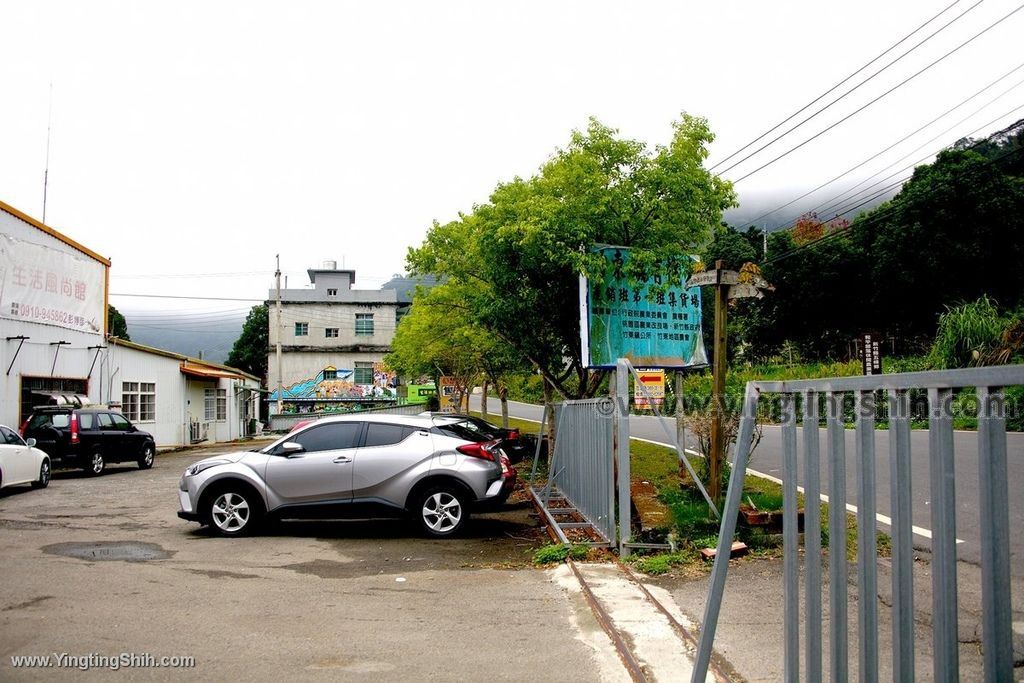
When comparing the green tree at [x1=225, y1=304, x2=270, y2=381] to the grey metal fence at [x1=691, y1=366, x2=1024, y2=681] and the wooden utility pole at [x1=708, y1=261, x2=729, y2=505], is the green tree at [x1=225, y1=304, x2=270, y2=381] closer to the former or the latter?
the wooden utility pole at [x1=708, y1=261, x2=729, y2=505]

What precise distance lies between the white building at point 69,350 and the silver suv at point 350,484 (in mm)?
14389

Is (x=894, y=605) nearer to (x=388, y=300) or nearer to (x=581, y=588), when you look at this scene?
(x=581, y=588)

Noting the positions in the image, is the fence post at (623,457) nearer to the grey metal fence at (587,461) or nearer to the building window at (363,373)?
the grey metal fence at (587,461)

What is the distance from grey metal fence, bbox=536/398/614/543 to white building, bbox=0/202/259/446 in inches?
635

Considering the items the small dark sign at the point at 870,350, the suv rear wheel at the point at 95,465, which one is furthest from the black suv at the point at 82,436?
the small dark sign at the point at 870,350

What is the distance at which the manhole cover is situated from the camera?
9.62m

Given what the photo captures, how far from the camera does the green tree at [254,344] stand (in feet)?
270

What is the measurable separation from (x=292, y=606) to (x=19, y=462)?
11.3m

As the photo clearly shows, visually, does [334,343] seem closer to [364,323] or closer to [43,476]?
[364,323]

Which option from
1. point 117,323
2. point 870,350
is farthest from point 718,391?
point 117,323

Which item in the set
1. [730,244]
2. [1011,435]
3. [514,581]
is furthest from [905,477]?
[730,244]

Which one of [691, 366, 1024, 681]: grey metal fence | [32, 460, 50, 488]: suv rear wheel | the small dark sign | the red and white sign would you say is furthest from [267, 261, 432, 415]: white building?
[691, 366, 1024, 681]: grey metal fence

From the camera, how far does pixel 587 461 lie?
10.7 metres

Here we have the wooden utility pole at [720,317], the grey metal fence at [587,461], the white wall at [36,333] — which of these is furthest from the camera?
the white wall at [36,333]
